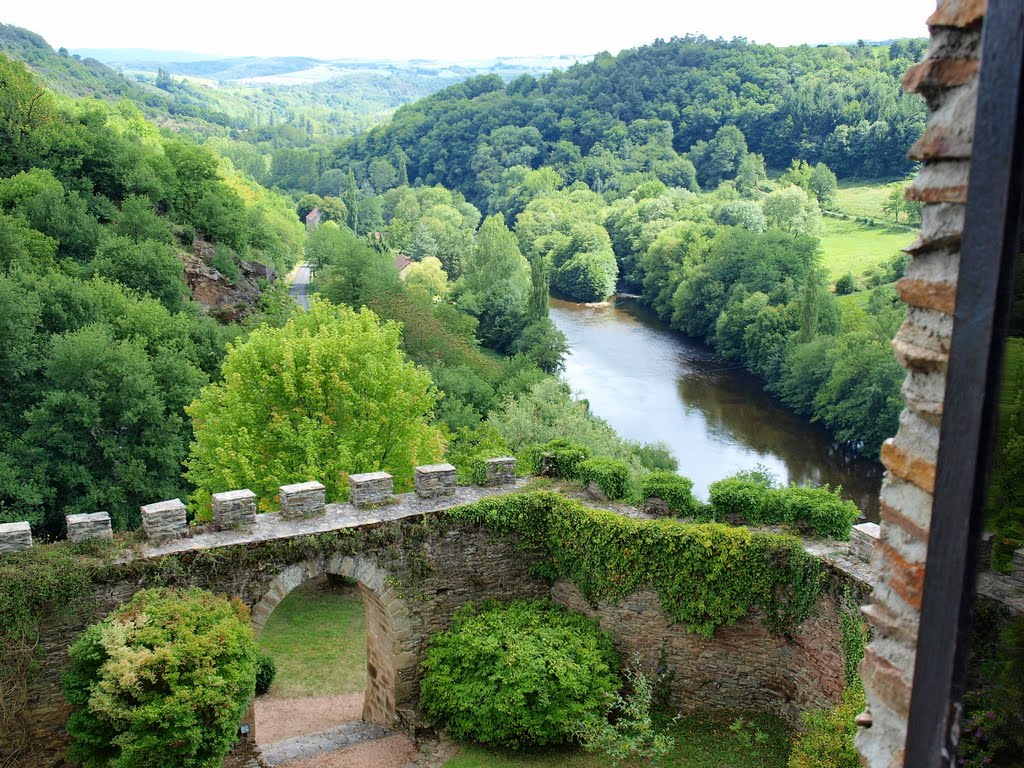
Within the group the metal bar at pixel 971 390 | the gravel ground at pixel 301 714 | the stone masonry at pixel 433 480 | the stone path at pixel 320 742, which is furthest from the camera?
the gravel ground at pixel 301 714

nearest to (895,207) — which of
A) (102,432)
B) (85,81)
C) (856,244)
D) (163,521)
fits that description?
(856,244)

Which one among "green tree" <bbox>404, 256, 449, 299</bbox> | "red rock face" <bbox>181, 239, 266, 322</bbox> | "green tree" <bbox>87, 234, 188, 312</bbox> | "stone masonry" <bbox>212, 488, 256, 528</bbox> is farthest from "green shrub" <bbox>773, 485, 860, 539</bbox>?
"green tree" <bbox>404, 256, 449, 299</bbox>

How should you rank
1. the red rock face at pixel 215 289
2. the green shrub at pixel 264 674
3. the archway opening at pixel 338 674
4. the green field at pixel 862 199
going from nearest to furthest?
the archway opening at pixel 338 674 → the green shrub at pixel 264 674 → the red rock face at pixel 215 289 → the green field at pixel 862 199

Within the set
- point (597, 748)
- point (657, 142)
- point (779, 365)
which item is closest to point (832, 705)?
point (597, 748)

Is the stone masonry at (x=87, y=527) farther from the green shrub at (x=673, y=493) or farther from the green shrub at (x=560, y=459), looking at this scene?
the green shrub at (x=673, y=493)

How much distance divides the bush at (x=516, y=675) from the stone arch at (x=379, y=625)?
1.26 feet

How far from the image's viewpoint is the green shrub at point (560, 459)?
563 inches

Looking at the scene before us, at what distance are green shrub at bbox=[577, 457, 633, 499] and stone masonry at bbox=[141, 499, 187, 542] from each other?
5987 millimetres

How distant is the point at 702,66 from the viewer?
92.8 m

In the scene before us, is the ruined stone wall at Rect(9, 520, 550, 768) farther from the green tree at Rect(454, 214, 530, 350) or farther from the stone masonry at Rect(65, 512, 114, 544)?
the green tree at Rect(454, 214, 530, 350)

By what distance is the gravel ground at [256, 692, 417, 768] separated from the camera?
12.8 meters

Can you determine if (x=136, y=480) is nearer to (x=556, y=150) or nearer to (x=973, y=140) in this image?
(x=973, y=140)

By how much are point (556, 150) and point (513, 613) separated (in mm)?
83824

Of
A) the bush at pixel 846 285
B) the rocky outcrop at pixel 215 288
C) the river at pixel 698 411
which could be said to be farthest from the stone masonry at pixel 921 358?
the bush at pixel 846 285
